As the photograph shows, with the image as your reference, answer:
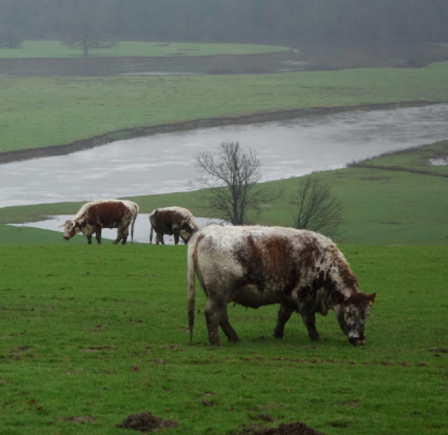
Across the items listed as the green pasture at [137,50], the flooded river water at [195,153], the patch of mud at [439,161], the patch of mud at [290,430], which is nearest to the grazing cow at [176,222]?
the patch of mud at [290,430]

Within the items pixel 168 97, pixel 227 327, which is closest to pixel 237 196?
pixel 227 327

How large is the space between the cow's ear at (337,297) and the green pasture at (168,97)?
222ft

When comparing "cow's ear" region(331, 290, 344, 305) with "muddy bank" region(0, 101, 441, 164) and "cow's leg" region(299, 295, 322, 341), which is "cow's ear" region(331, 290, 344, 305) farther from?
"muddy bank" region(0, 101, 441, 164)

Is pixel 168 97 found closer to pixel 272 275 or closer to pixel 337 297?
pixel 272 275

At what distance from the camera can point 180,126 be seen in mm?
93125

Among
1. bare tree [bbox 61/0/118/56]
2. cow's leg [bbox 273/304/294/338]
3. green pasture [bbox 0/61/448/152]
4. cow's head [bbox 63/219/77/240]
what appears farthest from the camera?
bare tree [bbox 61/0/118/56]

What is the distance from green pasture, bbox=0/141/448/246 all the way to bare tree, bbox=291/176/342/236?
65 cm

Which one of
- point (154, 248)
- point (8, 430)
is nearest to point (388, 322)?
point (8, 430)

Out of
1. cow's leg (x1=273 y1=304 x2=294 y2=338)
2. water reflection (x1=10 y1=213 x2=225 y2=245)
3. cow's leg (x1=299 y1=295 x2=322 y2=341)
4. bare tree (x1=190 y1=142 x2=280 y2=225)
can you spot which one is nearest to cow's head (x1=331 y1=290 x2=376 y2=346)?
cow's leg (x1=299 y1=295 x2=322 y2=341)

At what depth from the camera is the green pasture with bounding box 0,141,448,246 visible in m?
43.1

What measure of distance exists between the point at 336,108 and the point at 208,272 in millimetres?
96912

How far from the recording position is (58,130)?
3339 inches

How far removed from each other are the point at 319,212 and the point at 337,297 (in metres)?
38.3

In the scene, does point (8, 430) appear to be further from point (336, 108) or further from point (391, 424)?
point (336, 108)
